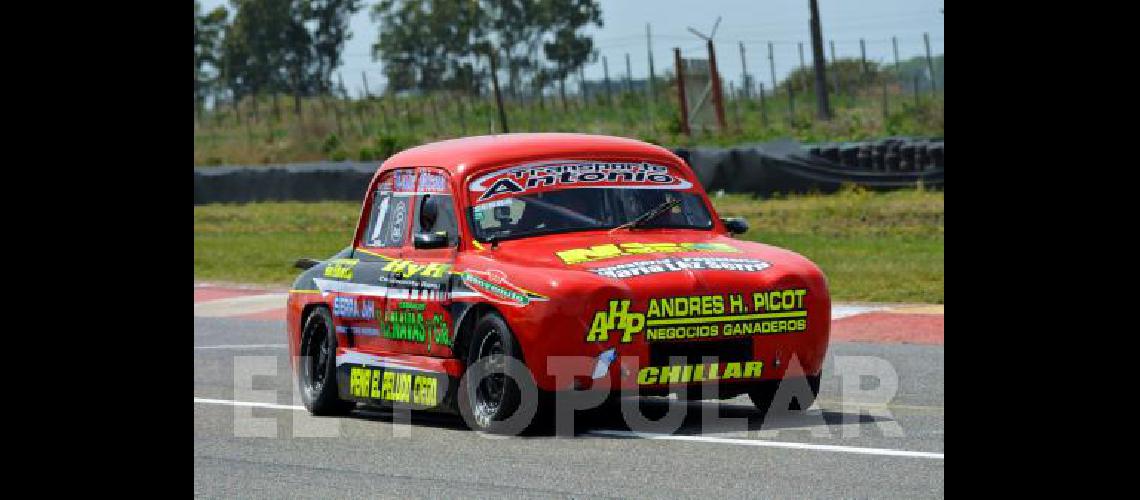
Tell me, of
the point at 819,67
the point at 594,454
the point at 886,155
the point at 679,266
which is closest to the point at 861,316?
the point at 679,266

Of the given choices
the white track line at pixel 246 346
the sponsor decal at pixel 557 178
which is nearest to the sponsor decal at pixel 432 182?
the sponsor decal at pixel 557 178

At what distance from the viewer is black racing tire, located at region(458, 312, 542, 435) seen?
889cm

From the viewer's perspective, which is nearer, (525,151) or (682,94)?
(525,151)

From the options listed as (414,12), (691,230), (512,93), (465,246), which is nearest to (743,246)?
(691,230)

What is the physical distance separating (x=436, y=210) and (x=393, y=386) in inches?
39.7

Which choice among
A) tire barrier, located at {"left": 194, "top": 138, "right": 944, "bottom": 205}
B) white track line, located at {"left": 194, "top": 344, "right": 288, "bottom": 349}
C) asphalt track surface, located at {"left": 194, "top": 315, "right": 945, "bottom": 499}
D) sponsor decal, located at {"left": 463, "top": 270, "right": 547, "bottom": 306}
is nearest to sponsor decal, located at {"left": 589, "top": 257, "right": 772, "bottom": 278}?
sponsor decal, located at {"left": 463, "top": 270, "right": 547, "bottom": 306}

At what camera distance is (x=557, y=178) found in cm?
1008

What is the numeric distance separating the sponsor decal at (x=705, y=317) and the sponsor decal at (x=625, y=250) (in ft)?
1.67

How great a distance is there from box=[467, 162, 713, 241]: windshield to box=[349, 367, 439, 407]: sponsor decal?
0.85 metres

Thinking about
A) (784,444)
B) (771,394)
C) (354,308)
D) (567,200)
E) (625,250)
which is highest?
(567,200)

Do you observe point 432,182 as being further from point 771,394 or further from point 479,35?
point 479,35
